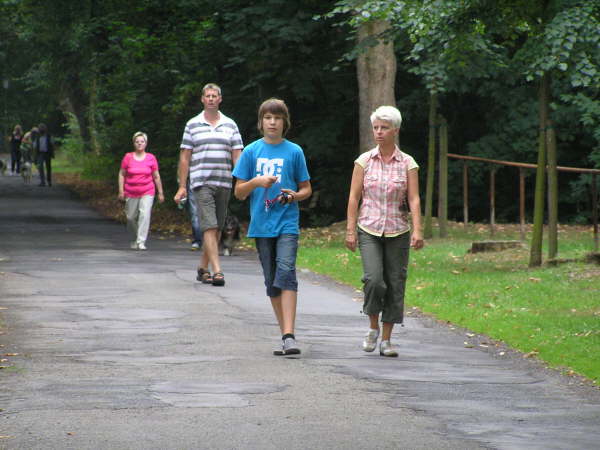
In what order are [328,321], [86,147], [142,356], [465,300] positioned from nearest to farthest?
[142,356], [328,321], [465,300], [86,147]

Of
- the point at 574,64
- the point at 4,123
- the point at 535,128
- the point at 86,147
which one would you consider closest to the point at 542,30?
the point at 574,64

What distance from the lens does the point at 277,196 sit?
911 cm

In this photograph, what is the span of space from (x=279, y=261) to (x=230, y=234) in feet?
28.0

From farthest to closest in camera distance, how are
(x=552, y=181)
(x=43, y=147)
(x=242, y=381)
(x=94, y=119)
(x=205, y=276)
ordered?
(x=94, y=119)
(x=43, y=147)
(x=552, y=181)
(x=205, y=276)
(x=242, y=381)

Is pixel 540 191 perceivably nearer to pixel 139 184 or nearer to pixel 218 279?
Result: pixel 218 279

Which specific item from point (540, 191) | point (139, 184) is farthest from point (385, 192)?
point (139, 184)

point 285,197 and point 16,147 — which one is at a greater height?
point 16,147

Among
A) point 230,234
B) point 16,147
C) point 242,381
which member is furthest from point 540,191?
point 16,147

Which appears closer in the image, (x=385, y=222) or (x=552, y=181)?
(x=385, y=222)

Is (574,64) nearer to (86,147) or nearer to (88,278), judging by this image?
(88,278)

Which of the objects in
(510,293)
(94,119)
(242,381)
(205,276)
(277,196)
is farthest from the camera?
(94,119)

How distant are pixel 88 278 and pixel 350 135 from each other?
1380cm

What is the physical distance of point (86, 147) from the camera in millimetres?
57094

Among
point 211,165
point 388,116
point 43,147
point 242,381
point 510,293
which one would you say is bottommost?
point 242,381
